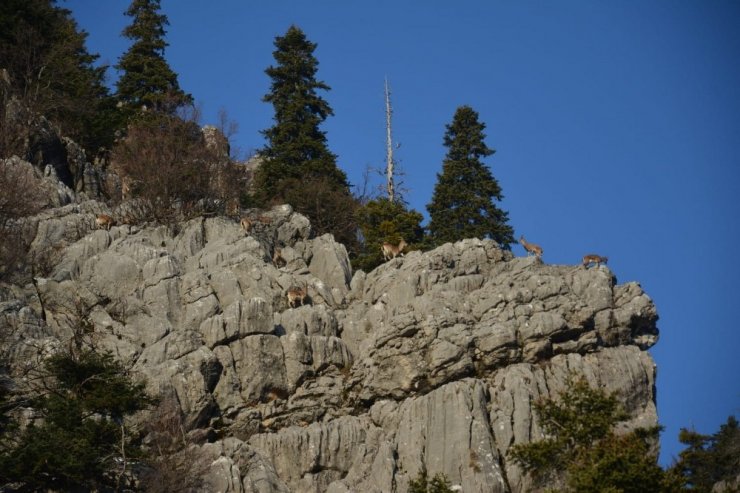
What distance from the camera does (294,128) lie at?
167 feet

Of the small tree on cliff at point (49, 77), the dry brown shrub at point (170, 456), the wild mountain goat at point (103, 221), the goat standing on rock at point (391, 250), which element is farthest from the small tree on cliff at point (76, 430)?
the small tree on cliff at point (49, 77)

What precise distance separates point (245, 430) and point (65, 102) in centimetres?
2149

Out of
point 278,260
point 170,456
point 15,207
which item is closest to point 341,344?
point 278,260

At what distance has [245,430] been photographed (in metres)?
31.7

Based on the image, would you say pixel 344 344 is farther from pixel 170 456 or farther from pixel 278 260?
pixel 170 456

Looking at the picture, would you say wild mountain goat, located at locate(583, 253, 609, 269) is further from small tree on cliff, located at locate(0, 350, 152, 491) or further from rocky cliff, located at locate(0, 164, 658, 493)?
small tree on cliff, located at locate(0, 350, 152, 491)

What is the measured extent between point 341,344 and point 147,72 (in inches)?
945

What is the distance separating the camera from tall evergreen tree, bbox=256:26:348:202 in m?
48.9

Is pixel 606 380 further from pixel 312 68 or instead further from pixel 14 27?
pixel 14 27

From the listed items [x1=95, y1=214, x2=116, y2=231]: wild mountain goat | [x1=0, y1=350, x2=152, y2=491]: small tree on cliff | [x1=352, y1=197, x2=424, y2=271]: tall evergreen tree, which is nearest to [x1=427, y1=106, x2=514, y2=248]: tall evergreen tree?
[x1=352, y1=197, x2=424, y2=271]: tall evergreen tree

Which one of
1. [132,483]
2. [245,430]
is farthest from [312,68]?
[132,483]

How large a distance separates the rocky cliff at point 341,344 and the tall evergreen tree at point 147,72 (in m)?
14.2

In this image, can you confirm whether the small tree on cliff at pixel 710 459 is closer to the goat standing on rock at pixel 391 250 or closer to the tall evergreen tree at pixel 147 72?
the goat standing on rock at pixel 391 250

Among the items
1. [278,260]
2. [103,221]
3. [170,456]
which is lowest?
[170,456]
